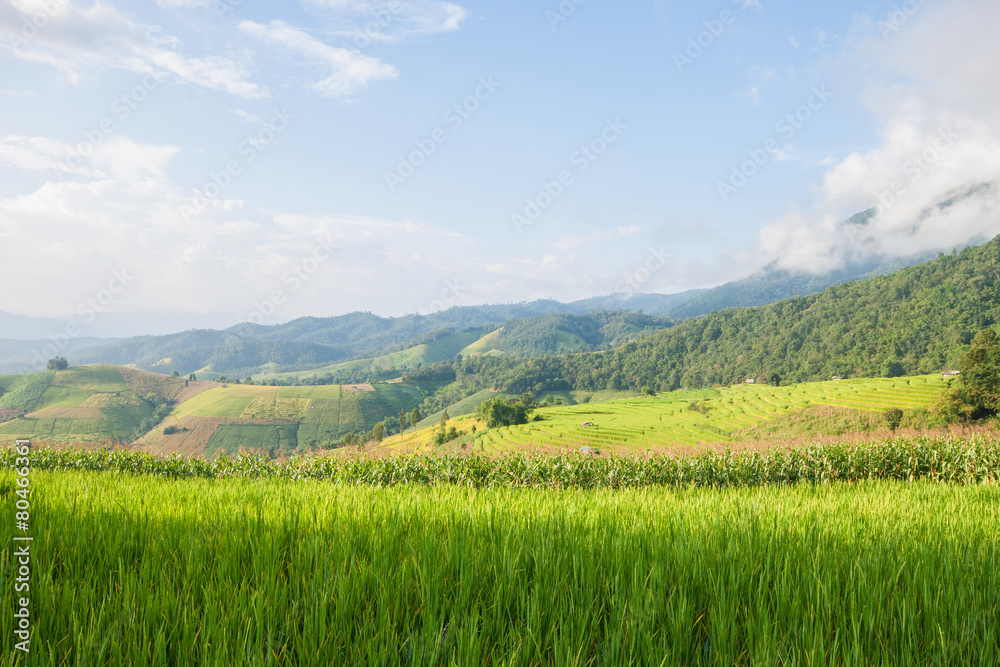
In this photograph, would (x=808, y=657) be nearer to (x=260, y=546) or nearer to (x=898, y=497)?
(x=260, y=546)

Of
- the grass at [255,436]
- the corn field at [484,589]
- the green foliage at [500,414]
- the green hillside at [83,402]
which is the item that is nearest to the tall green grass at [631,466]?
the corn field at [484,589]

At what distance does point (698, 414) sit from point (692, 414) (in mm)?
1120

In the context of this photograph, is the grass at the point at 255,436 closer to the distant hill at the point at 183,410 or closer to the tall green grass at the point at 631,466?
the distant hill at the point at 183,410

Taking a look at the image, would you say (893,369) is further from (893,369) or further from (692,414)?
(692,414)

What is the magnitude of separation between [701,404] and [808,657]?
91618mm

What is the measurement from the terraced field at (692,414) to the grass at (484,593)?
5305 centimetres

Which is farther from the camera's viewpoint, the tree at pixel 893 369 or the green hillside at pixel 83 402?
the green hillside at pixel 83 402

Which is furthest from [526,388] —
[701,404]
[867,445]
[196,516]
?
A: [196,516]

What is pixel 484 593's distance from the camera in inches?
95.0

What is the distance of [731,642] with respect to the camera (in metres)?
1.99

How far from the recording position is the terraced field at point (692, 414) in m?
63.8

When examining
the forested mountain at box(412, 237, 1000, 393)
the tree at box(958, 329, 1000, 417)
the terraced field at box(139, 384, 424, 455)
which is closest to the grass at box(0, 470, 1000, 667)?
the tree at box(958, 329, 1000, 417)

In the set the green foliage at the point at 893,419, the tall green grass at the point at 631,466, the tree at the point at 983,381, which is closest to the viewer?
the tall green grass at the point at 631,466

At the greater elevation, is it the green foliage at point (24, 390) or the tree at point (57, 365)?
the tree at point (57, 365)
